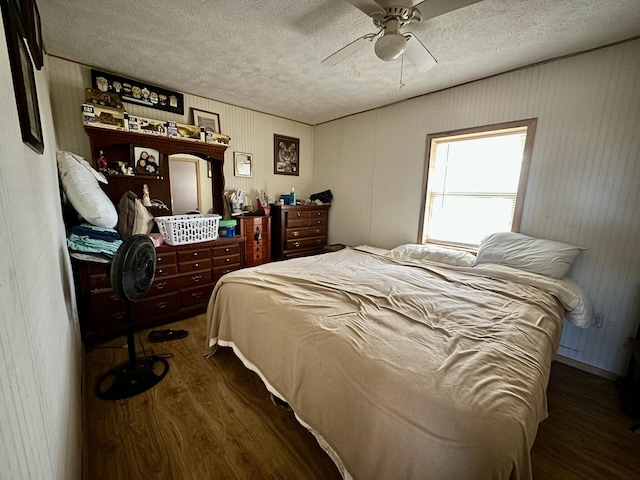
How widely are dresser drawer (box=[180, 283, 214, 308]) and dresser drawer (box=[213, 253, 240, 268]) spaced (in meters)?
0.25

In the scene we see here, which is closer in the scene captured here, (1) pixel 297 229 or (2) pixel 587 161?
(2) pixel 587 161

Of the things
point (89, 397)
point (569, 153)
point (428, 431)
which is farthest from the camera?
point (569, 153)

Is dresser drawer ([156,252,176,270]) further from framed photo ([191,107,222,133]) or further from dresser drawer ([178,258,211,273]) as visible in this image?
framed photo ([191,107,222,133])

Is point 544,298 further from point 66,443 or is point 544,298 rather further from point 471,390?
point 66,443

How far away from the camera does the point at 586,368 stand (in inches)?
84.7

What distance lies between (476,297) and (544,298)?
1.50 feet

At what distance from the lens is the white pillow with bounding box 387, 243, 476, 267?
2.50m

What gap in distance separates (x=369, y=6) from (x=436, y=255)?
83.0 inches

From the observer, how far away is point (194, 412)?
63.3 inches

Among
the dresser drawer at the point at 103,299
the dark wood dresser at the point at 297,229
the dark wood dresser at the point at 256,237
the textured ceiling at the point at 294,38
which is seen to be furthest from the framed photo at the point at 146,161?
the dark wood dresser at the point at 297,229

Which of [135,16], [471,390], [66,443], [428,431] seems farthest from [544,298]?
[135,16]

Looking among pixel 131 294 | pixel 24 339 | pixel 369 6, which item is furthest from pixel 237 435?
pixel 369 6

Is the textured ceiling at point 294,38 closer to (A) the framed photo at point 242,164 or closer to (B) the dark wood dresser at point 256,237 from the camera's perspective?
(A) the framed photo at point 242,164

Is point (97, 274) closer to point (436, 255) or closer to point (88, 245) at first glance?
point (88, 245)
